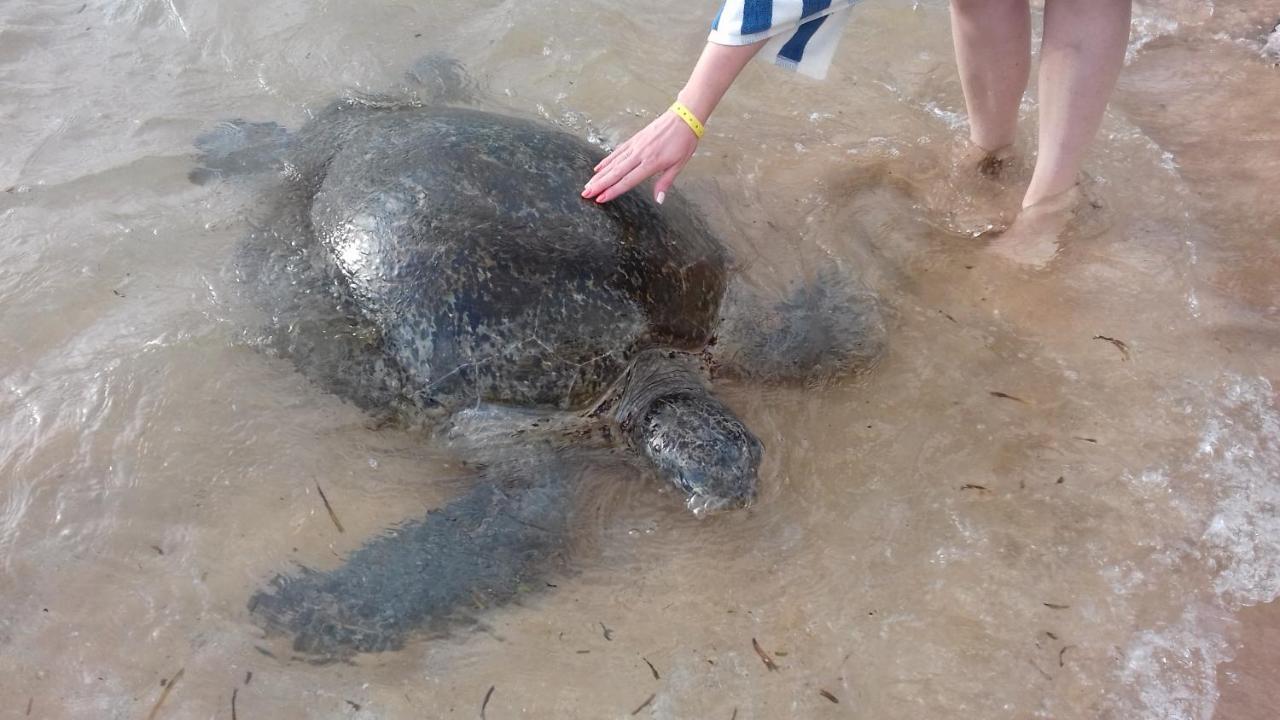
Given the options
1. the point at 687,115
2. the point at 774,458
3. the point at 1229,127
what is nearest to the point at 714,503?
the point at 774,458

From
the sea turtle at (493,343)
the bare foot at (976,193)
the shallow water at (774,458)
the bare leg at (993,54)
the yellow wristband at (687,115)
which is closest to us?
the shallow water at (774,458)

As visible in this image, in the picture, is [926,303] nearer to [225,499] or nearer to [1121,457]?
[1121,457]

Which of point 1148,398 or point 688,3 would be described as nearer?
point 1148,398

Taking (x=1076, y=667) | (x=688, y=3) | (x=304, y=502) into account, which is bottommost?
(x=1076, y=667)

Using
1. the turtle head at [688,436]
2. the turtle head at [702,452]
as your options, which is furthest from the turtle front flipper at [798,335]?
the turtle head at [702,452]

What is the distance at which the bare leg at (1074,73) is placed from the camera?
2.75m

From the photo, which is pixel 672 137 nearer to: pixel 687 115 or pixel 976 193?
pixel 687 115

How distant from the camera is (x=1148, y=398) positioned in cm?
294

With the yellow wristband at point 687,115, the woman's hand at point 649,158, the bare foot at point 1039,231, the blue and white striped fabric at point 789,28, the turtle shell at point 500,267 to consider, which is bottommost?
the bare foot at point 1039,231

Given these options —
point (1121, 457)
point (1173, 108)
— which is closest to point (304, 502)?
point (1121, 457)

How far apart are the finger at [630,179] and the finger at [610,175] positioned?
12mm

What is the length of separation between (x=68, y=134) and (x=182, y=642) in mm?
2909

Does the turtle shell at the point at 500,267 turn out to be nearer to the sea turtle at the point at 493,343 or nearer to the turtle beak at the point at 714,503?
the sea turtle at the point at 493,343

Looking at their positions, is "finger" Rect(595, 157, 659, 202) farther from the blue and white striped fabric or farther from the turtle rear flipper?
the turtle rear flipper
